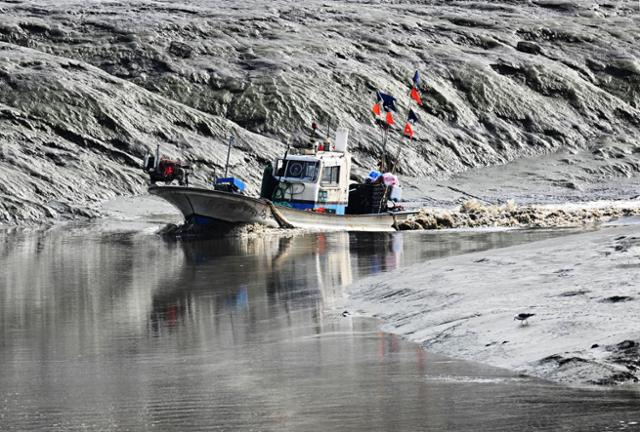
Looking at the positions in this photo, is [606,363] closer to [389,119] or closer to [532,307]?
[532,307]

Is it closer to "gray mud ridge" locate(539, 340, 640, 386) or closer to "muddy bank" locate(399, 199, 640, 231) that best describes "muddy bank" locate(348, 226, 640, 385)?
"gray mud ridge" locate(539, 340, 640, 386)

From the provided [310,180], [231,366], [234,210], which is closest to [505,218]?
[310,180]

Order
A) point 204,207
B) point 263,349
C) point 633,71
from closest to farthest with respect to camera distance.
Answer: point 263,349
point 204,207
point 633,71

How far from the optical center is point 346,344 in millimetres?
14703

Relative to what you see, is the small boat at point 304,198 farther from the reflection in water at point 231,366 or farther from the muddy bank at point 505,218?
the reflection in water at point 231,366

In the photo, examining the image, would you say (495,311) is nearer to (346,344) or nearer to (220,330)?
(346,344)

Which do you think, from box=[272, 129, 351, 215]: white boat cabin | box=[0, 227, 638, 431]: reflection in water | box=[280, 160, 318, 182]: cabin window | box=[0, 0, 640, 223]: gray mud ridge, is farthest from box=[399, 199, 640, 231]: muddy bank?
box=[0, 227, 638, 431]: reflection in water

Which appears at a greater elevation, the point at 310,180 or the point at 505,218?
the point at 310,180

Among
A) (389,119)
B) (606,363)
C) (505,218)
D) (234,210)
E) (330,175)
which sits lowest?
(505,218)

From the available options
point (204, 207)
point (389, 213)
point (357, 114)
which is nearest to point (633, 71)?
point (357, 114)

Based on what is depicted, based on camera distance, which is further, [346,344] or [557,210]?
[557,210]

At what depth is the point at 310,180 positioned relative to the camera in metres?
35.7

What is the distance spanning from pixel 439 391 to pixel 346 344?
301cm

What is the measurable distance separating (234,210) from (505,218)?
9011 millimetres
